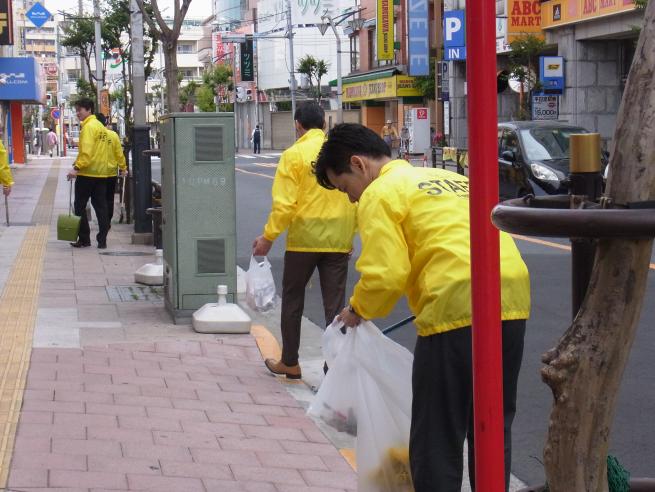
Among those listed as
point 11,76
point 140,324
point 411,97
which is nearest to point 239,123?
point 411,97

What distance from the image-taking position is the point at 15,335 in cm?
791

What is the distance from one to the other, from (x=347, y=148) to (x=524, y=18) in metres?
32.9

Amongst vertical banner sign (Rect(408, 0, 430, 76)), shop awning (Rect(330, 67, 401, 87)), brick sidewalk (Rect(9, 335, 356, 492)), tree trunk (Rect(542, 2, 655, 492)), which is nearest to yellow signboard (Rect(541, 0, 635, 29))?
vertical banner sign (Rect(408, 0, 430, 76))

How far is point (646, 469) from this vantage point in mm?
5156

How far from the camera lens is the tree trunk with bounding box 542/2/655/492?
5.73 ft

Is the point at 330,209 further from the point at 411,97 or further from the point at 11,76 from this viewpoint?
the point at 411,97

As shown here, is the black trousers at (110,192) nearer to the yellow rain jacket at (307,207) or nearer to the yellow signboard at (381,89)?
the yellow rain jacket at (307,207)

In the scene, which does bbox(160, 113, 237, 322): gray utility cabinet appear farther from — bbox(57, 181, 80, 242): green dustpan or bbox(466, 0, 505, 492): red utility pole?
bbox(466, 0, 505, 492): red utility pole

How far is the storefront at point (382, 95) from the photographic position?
2066 inches

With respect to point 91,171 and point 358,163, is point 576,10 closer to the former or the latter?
point 91,171

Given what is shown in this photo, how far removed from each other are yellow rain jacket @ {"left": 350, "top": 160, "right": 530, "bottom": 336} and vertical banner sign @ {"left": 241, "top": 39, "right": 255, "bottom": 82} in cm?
7558

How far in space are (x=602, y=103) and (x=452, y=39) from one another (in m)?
7.31

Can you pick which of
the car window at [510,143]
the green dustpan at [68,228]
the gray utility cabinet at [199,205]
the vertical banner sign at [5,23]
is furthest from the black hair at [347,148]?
the vertical banner sign at [5,23]

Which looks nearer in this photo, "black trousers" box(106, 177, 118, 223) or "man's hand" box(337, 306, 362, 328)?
"man's hand" box(337, 306, 362, 328)
